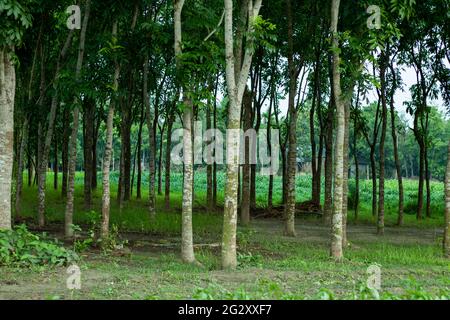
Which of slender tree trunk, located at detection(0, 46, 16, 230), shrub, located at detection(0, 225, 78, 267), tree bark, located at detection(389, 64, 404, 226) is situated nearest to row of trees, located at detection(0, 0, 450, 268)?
slender tree trunk, located at detection(0, 46, 16, 230)

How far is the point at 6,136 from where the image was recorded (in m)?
11.9

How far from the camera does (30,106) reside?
59.6ft

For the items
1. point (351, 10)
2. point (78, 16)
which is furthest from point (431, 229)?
point (78, 16)

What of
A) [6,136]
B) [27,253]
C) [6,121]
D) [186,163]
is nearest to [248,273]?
[186,163]

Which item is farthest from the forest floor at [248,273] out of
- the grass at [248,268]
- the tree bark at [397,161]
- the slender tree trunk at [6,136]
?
the tree bark at [397,161]

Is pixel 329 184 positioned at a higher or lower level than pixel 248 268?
higher

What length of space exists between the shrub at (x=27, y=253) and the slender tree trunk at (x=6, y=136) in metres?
0.62

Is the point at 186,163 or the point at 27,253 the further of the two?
the point at 186,163

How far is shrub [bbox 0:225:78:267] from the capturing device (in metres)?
10.6

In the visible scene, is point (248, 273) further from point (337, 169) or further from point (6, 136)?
point (6, 136)

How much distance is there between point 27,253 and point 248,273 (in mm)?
4227

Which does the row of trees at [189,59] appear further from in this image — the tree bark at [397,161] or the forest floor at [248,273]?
the tree bark at [397,161]

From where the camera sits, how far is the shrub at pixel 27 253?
1055 cm
